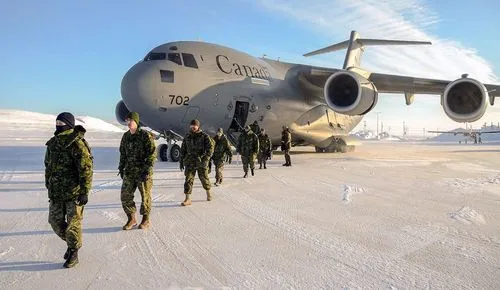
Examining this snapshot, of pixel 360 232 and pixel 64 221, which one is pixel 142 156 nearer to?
pixel 64 221

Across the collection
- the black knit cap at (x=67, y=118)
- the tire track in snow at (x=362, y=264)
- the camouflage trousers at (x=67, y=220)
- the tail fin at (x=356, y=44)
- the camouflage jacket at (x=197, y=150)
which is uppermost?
the tail fin at (x=356, y=44)

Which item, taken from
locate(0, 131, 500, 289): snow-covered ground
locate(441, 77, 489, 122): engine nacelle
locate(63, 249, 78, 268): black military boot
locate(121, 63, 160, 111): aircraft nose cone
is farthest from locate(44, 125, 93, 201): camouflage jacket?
locate(441, 77, 489, 122): engine nacelle

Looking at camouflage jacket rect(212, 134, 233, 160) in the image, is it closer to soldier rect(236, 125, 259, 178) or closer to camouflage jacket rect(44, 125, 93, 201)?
soldier rect(236, 125, 259, 178)

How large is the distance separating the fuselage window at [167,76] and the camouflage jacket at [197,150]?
5.16 meters

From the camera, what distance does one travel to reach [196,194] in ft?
22.8

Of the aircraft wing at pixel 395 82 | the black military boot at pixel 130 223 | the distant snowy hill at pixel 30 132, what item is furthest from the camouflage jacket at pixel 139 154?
the aircraft wing at pixel 395 82

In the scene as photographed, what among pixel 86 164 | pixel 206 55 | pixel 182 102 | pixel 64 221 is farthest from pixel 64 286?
pixel 206 55

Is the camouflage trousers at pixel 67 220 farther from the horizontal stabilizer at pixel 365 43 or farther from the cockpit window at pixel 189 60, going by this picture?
the horizontal stabilizer at pixel 365 43

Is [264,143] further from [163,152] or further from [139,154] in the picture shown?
[139,154]

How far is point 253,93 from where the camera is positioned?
13422mm

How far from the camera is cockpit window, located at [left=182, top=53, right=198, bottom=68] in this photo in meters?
11.6

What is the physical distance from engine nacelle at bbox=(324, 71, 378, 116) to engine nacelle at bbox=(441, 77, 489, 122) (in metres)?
2.66

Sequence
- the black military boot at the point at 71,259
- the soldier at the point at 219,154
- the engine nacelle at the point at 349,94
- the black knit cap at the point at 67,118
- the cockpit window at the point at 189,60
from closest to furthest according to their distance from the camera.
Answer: the black military boot at the point at 71,259 < the black knit cap at the point at 67,118 < the soldier at the point at 219,154 < the cockpit window at the point at 189,60 < the engine nacelle at the point at 349,94

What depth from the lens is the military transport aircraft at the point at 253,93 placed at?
11016 mm
